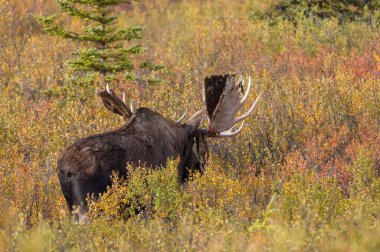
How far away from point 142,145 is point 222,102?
5.19 ft

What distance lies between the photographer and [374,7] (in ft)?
61.5

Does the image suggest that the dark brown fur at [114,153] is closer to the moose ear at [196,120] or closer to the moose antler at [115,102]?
the moose ear at [196,120]

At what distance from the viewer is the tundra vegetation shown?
5430 mm

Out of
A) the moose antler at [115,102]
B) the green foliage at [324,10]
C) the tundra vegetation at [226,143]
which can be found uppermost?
the green foliage at [324,10]

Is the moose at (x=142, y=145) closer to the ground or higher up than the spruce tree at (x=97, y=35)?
closer to the ground

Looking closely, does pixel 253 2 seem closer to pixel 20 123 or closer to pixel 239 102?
pixel 20 123

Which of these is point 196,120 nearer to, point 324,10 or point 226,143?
point 226,143

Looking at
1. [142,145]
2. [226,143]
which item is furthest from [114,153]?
[226,143]

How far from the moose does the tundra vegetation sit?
0.20 metres

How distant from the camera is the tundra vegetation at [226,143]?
5430 mm

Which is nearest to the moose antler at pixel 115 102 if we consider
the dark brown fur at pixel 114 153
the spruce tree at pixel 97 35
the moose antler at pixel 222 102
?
the dark brown fur at pixel 114 153

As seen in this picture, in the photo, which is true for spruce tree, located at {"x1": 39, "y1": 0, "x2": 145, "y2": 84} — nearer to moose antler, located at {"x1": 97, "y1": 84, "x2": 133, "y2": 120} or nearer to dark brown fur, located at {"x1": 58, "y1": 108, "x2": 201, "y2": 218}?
moose antler, located at {"x1": 97, "y1": 84, "x2": 133, "y2": 120}

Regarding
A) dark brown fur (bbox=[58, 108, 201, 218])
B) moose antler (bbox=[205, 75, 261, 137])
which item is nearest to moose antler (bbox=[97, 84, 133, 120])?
dark brown fur (bbox=[58, 108, 201, 218])

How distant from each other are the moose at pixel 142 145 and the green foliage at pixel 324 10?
9.64 metres
